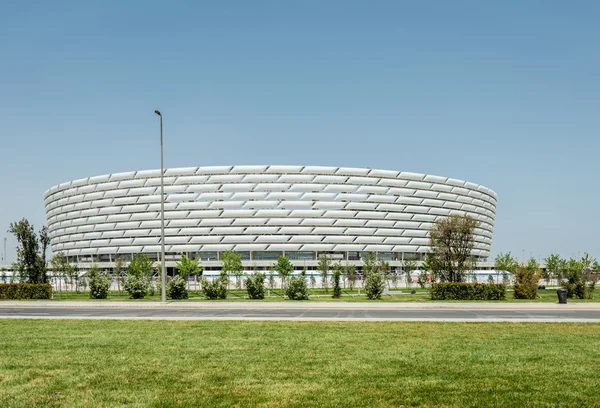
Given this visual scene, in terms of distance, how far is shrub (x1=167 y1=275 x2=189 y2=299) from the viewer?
3416 cm

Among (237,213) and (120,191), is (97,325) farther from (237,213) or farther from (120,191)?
(120,191)

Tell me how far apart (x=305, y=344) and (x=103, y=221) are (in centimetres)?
10075

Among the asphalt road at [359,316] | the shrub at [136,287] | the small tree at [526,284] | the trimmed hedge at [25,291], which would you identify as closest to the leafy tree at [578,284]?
→ the small tree at [526,284]

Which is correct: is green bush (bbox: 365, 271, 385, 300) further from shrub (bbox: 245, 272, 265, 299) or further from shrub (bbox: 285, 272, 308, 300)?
shrub (bbox: 245, 272, 265, 299)

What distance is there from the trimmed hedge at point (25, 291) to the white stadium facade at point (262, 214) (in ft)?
197

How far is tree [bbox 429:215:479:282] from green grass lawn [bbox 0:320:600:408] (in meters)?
22.9

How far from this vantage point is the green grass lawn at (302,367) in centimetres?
734

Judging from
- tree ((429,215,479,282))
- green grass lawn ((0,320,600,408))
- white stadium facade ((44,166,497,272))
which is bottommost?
green grass lawn ((0,320,600,408))

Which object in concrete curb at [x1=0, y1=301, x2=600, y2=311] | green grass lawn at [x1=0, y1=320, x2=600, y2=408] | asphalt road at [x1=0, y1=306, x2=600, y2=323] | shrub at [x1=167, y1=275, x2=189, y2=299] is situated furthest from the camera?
shrub at [x1=167, y1=275, x2=189, y2=299]

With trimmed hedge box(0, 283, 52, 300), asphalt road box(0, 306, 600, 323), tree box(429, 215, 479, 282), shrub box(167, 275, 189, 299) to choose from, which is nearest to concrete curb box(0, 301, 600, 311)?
asphalt road box(0, 306, 600, 323)

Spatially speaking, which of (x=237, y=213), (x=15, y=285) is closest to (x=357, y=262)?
(x=237, y=213)

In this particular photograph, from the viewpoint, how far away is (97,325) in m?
17.1

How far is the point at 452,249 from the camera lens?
127ft

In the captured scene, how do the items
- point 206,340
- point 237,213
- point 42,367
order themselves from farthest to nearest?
1. point 237,213
2. point 206,340
3. point 42,367
